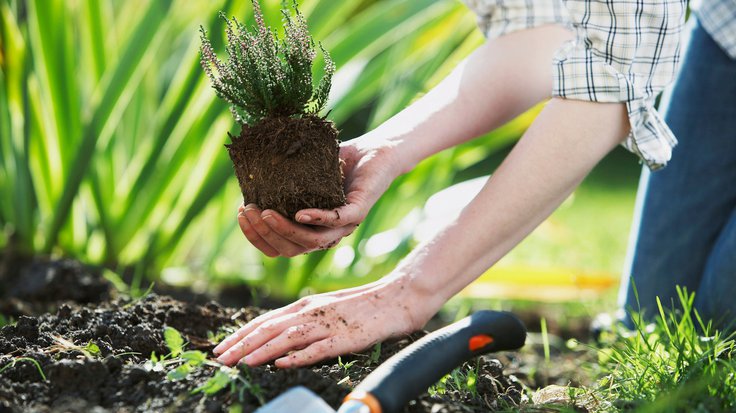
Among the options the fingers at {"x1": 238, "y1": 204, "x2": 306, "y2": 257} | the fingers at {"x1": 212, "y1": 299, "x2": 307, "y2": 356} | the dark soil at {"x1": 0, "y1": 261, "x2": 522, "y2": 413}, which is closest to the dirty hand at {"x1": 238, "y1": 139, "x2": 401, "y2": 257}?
the fingers at {"x1": 238, "y1": 204, "x2": 306, "y2": 257}

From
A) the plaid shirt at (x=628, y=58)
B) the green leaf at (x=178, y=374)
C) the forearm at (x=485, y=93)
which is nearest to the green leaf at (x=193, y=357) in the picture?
the green leaf at (x=178, y=374)

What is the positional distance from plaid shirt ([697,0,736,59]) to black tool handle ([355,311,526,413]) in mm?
1126

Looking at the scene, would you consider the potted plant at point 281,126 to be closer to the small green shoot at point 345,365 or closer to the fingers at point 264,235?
the fingers at point 264,235

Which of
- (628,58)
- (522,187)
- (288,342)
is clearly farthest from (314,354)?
(628,58)

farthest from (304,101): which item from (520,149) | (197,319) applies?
(197,319)

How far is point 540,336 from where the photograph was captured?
2.39 m

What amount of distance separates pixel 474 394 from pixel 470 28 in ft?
5.20

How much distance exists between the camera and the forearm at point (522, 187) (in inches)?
55.7

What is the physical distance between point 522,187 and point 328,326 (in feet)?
1.43

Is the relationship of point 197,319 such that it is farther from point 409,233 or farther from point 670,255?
point 670,255

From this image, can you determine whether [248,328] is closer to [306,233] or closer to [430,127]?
[306,233]

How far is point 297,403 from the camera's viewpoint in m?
1.03

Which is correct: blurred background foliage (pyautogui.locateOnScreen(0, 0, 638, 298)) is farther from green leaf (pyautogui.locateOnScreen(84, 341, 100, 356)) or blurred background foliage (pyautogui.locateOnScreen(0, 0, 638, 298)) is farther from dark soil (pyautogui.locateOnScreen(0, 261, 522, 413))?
green leaf (pyautogui.locateOnScreen(84, 341, 100, 356))

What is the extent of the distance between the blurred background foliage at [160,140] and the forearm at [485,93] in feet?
2.03
